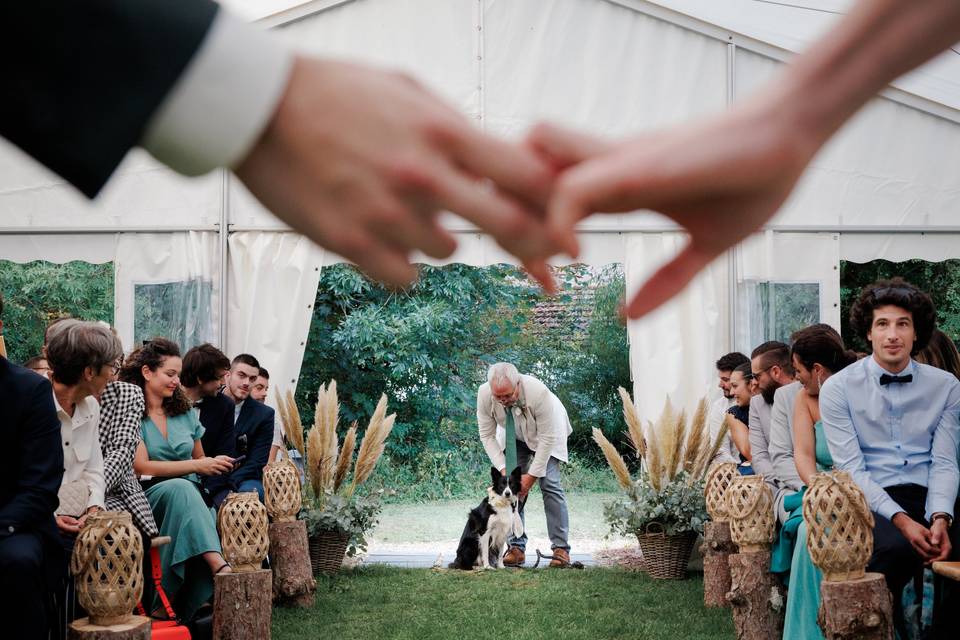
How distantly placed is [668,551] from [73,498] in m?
4.39

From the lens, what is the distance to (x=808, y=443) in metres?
4.23

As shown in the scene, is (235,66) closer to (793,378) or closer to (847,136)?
(793,378)

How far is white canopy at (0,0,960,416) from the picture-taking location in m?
7.69

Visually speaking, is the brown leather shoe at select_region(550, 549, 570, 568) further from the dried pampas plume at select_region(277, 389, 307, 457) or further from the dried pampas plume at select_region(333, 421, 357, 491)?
the dried pampas plume at select_region(277, 389, 307, 457)

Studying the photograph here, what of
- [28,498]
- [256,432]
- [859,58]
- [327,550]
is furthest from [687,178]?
[327,550]

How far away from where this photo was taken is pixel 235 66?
2.13 feet

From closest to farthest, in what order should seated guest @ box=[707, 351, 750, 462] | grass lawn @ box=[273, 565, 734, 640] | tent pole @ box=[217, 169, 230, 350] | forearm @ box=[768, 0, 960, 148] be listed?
forearm @ box=[768, 0, 960, 148], grass lawn @ box=[273, 565, 734, 640], seated guest @ box=[707, 351, 750, 462], tent pole @ box=[217, 169, 230, 350]

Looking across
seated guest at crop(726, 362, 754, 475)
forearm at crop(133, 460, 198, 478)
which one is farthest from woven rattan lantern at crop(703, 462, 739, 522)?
forearm at crop(133, 460, 198, 478)

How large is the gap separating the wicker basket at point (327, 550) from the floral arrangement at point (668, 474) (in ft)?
6.05

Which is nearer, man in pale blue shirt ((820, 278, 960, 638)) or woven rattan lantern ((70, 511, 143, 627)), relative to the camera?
woven rattan lantern ((70, 511, 143, 627))

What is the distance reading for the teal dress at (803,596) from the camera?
12.6ft

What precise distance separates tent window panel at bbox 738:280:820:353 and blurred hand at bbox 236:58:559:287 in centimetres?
733

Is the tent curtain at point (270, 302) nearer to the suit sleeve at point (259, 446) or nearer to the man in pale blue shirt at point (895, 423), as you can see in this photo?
the suit sleeve at point (259, 446)

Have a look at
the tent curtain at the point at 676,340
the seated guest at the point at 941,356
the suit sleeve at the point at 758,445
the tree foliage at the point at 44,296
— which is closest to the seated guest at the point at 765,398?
the suit sleeve at the point at 758,445
